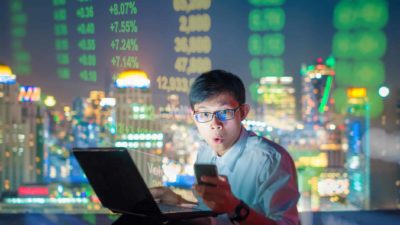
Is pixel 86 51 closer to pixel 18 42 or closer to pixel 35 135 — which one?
pixel 18 42

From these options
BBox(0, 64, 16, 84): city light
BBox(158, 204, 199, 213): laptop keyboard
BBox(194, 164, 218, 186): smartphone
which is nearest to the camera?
BBox(194, 164, 218, 186): smartphone

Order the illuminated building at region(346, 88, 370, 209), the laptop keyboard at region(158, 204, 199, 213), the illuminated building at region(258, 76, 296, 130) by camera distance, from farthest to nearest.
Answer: the illuminated building at region(346, 88, 370, 209)
the illuminated building at region(258, 76, 296, 130)
the laptop keyboard at region(158, 204, 199, 213)

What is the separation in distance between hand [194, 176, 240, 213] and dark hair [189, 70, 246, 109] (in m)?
0.34

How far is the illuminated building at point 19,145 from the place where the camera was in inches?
463

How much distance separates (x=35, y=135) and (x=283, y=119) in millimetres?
6819

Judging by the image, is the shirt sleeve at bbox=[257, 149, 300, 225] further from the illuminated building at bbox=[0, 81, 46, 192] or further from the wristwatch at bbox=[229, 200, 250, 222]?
the illuminated building at bbox=[0, 81, 46, 192]

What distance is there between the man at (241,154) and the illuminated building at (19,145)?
985 cm

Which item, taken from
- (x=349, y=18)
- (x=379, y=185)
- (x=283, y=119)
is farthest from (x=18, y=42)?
(x=379, y=185)

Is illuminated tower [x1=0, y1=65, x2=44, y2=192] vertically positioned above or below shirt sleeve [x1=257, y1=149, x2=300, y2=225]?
below

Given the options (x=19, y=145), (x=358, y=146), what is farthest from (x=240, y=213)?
(x=19, y=145)

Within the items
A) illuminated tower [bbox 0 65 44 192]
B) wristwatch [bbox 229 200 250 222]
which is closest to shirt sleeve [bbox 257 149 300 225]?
wristwatch [bbox 229 200 250 222]

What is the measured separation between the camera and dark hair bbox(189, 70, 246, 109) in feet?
4.51

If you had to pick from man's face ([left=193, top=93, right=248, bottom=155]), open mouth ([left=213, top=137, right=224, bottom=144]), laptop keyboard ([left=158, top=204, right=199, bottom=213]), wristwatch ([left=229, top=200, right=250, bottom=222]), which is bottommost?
laptop keyboard ([left=158, top=204, right=199, bottom=213])

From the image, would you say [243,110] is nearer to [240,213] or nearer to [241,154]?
[241,154]
